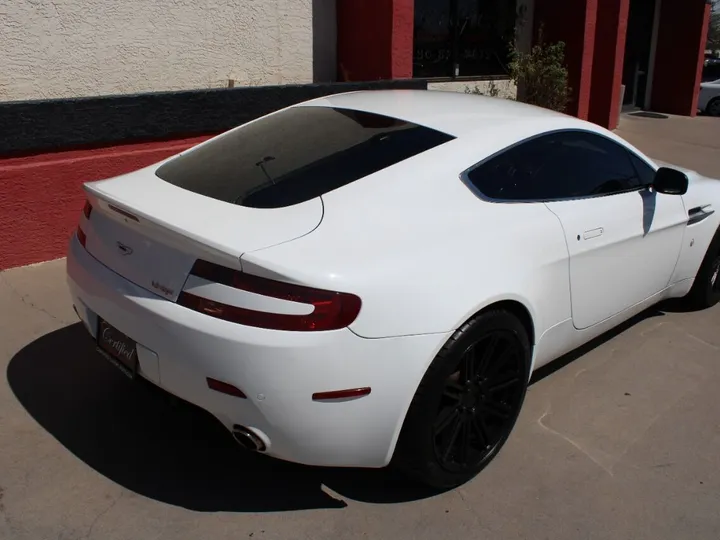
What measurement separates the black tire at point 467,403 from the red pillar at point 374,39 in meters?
5.20

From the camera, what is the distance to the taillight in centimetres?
238

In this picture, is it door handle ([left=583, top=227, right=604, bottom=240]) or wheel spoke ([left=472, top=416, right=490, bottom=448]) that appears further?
door handle ([left=583, top=227, right=604, bottom=240])

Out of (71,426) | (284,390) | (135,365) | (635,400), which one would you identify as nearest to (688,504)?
(635,400)

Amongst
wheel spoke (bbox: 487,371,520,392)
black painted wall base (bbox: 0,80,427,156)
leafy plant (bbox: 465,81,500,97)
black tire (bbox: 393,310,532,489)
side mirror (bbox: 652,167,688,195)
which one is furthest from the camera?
leafy plant (bbox: 465,81,500,97)

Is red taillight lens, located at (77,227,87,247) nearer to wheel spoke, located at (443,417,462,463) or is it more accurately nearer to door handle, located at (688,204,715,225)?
wheel spoke, located at (443,417,462,463)

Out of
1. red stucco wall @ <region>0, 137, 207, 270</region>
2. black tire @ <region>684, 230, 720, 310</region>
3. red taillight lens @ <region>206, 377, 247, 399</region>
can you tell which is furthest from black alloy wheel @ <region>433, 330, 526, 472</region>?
red stucco wall @ <region>0, 137, 207, 270</region>

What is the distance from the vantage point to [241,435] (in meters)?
2.52

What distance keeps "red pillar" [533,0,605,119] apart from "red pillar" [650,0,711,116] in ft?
17.6

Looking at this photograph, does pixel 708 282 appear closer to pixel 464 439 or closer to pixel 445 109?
pixel 445 109

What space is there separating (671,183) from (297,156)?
7.16 feet

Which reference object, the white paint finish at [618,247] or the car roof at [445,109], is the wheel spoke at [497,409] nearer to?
the white paint finish at [618,247]

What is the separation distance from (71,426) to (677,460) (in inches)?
111

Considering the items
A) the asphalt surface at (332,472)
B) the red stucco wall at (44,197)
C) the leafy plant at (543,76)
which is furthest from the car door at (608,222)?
the leafy plant at (543,76)

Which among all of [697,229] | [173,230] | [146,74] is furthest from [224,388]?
[146,74]
